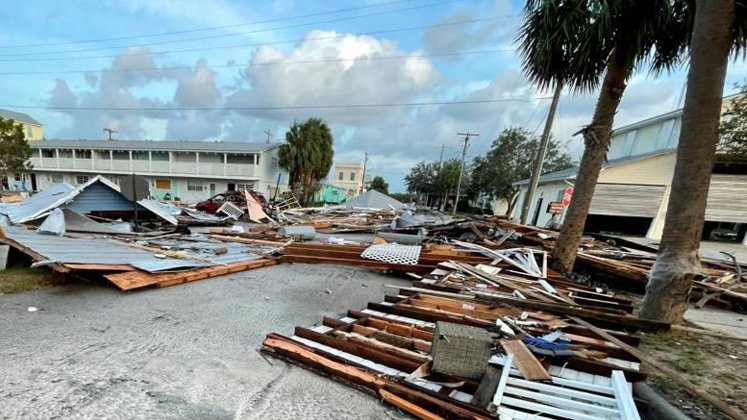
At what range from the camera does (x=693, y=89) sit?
3904 millimetres

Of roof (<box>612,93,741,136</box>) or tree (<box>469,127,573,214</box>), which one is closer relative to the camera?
roof (<box>612,93,741,136</box>)

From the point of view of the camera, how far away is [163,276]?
557 centimetres

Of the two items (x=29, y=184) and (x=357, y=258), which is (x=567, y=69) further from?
(x=29, y=184)

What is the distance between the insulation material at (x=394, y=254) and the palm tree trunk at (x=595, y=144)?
11.0 ft

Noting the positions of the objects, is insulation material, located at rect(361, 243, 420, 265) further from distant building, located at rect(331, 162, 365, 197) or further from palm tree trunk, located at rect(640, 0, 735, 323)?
distant building, located at rect(331, 162, 365, 197)

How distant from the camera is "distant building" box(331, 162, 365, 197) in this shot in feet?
181

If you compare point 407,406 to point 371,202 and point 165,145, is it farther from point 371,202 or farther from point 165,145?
point 165,145

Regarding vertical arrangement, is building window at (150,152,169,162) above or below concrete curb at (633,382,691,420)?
above

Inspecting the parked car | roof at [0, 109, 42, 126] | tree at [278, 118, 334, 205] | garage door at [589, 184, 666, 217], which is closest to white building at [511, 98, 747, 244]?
garage door at [589, 184, 666, 217]

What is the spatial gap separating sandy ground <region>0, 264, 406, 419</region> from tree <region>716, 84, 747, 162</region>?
1887cm

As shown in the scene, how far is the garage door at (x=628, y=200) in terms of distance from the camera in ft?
52.7

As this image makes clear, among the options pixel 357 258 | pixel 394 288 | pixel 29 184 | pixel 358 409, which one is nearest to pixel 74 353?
pixel 358 409

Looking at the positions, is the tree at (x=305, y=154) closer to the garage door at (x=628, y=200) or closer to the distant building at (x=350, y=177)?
the garage door at (x=628, y=200)

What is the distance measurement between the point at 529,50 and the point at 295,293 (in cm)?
683
